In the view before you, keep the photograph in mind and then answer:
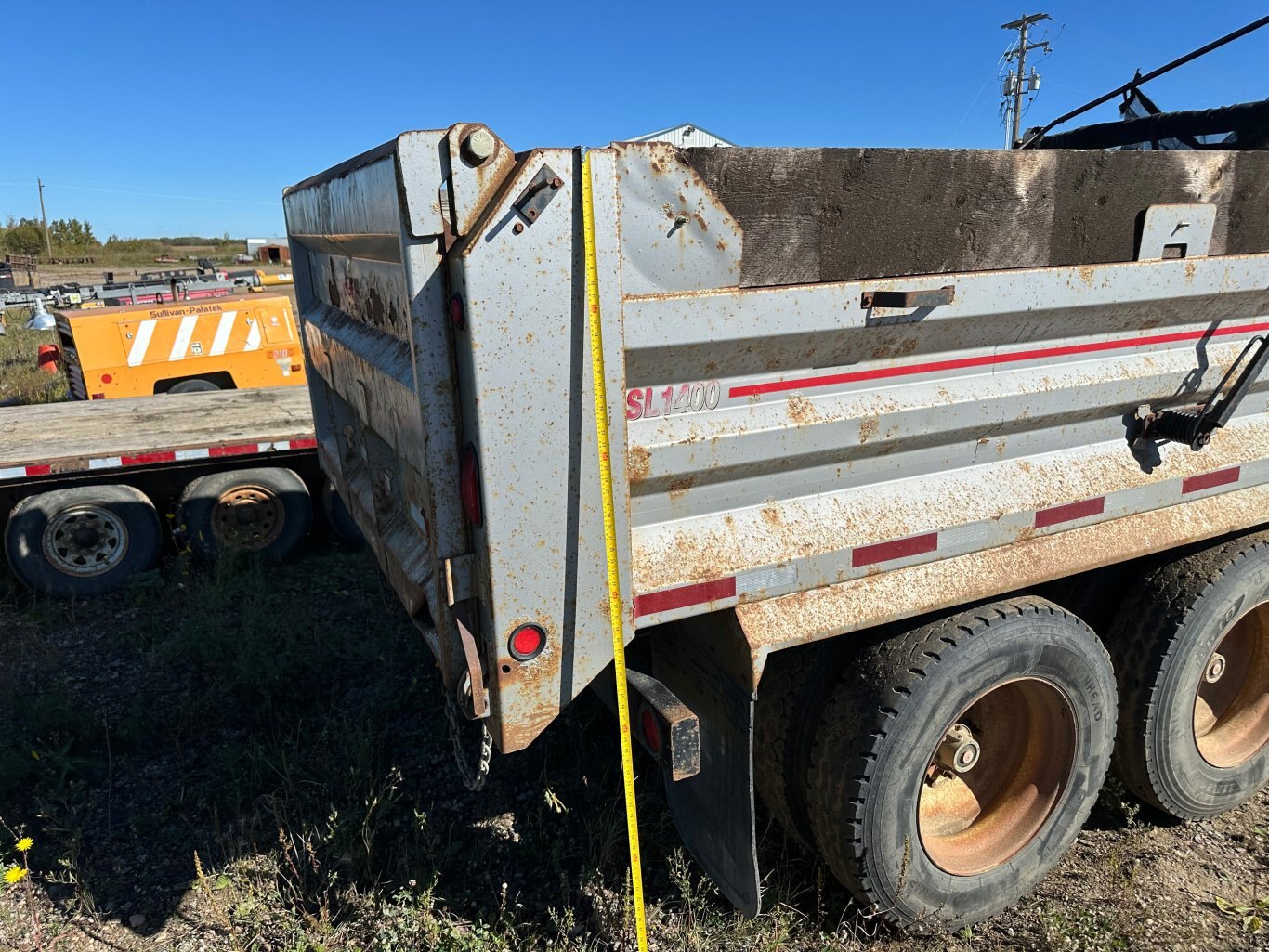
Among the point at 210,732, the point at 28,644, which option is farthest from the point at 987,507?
the point at 28,644

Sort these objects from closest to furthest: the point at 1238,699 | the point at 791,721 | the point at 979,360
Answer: the point at 979,360 → the point at 791,721 → the point at 1238,699

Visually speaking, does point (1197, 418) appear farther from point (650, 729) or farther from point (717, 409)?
point (650, 729)

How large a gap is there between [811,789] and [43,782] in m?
3.19

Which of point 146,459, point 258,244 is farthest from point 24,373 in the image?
point 146,459

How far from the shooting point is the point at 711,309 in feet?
6.66

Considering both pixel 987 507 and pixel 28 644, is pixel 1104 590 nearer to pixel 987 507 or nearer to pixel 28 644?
pixel 987 507

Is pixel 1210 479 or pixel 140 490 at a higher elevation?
pixel 1210 479

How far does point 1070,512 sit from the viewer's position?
2.67m

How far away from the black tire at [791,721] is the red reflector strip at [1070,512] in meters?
0.72

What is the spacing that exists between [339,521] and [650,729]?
4.63 m

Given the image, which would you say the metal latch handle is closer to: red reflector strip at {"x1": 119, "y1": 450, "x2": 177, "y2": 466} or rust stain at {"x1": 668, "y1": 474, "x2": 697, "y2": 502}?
rust stain at {"x1": 668, "y1": 474, "x2": 697, "y2": 502}

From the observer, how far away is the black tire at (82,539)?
5531mm

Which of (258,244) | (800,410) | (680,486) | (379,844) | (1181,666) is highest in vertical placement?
(258,244)

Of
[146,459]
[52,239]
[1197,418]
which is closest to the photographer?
[1197,418]
